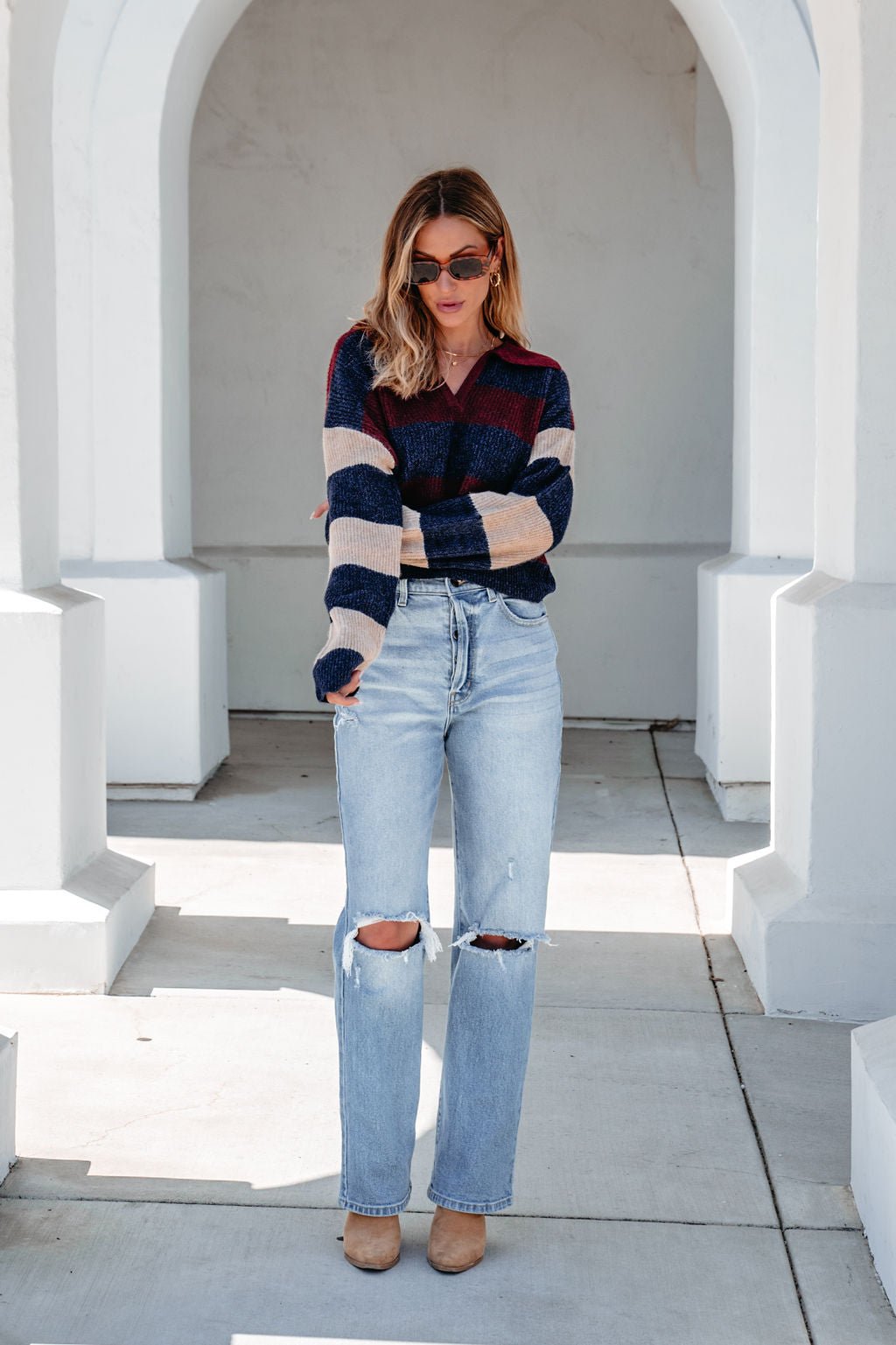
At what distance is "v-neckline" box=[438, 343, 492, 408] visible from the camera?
8.25ft

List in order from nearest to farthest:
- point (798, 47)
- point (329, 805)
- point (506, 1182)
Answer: point (506, 1182) < point (798, 47) < point (329, 805)

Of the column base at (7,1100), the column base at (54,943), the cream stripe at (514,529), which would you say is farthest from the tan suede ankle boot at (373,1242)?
the column base at (54,943)

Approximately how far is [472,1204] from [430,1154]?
50cm

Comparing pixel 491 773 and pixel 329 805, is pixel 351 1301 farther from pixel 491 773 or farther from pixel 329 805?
pixel 329 805

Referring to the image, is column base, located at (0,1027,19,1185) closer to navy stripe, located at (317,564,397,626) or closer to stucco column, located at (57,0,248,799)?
navy stripe, located at (317,564,397,626)

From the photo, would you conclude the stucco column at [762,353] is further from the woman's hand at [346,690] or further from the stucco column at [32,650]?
the woman's hand at [346,690]

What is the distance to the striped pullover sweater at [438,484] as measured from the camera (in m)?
2.40

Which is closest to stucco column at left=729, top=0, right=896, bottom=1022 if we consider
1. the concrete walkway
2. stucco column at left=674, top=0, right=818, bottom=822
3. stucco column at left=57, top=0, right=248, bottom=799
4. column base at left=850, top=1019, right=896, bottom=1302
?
the concrete walkway

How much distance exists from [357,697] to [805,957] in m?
1.92

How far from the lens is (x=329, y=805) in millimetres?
6332

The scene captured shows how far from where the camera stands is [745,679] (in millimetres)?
6203

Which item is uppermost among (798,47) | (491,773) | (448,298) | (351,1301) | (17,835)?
(798,47)

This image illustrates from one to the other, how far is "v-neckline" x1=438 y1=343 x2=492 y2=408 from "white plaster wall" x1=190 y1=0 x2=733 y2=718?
5684 mm

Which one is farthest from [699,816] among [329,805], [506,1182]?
[506,1182]
